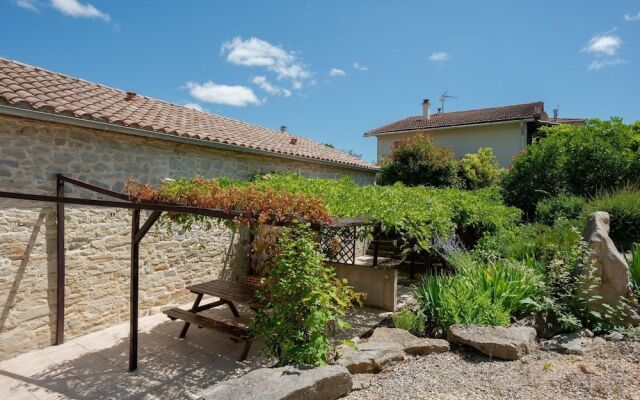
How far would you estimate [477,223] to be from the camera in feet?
31.3

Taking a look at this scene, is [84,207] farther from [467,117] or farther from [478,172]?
[467,117]

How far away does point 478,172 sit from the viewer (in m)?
16.2

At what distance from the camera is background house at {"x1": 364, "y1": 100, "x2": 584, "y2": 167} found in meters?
17.7

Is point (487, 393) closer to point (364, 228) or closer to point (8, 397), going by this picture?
point (364, 228)

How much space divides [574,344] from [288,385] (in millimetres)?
3404

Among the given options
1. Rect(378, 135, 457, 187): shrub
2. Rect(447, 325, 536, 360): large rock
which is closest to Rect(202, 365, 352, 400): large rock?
Rect(447, 325, 536, 360): large rock

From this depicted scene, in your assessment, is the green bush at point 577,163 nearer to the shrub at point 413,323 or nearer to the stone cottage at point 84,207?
the shrub at point 413,323

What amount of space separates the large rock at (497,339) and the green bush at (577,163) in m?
7.90

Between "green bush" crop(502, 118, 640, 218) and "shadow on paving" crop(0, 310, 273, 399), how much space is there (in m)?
9.89

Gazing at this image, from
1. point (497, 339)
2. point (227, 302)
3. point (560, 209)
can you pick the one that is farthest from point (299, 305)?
point (560, 209)

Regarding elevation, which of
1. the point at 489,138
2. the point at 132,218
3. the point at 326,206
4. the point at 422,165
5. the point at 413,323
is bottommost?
the point at 413,323

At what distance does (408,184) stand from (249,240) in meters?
8.13

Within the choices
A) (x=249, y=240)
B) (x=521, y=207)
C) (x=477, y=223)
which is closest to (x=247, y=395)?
(x=249, y=240)

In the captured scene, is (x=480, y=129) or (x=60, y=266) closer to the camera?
(x=60, y=266)
